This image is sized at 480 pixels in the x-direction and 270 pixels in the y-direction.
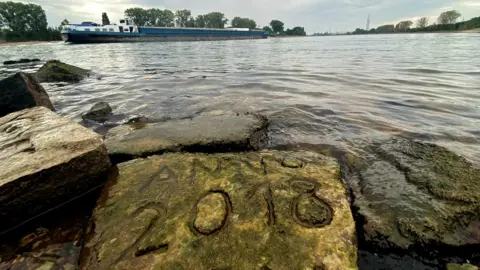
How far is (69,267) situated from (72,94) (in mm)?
6541

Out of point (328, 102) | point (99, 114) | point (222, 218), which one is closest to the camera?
point (222, 218)

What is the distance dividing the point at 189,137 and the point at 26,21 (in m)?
112

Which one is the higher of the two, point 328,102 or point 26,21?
point 26,21

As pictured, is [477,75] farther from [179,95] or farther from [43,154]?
[43,154]

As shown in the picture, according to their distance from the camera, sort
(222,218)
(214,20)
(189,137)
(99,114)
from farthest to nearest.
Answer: (214,20)
(99,114)
(189,137)
(222,218)

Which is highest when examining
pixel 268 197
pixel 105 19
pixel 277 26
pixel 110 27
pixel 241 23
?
pixel 241 23

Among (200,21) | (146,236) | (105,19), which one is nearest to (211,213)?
(146,236)

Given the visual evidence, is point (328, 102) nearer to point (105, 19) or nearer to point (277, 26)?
point (105, 19)

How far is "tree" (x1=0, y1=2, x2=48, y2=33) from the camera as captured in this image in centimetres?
7875

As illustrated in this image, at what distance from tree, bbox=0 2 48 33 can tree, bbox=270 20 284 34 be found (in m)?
106

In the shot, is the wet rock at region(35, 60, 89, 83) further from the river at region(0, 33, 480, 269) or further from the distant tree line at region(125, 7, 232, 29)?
the distant tree line at region(125, 7, 232, 29)

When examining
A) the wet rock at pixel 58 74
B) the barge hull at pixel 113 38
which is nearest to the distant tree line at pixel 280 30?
the barge hull at pixel 113 38

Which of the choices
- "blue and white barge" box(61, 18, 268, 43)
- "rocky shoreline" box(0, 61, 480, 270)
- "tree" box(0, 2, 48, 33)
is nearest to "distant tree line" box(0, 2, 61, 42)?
"tree" box(0, 2, 48, 33)

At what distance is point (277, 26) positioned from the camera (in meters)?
140
